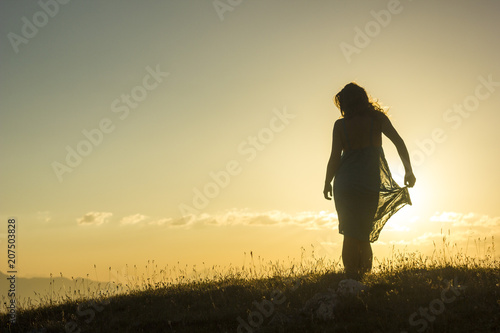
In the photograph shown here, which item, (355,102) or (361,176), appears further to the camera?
(355,102)

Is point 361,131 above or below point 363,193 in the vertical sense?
above

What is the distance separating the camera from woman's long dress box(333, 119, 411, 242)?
887cm

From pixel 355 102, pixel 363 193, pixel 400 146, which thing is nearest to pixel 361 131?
pixel 355 102

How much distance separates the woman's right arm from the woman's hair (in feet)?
1.03

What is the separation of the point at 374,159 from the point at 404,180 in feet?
2.26

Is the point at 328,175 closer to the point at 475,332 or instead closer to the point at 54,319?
the point at 475,332

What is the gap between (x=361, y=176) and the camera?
29.1 ft

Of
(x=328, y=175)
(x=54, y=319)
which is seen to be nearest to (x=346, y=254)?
(x=328, y=175)

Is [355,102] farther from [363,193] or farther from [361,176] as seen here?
[363,193]

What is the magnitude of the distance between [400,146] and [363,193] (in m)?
1.13

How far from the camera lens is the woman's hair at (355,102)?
9039mm

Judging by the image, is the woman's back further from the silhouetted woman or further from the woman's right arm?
the woman's right arm

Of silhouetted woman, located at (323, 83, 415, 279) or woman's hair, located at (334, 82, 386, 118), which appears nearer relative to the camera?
silhouetted woman, located at (323, 83, 415, 279)

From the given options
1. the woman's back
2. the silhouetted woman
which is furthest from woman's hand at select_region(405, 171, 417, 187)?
the woman's back
